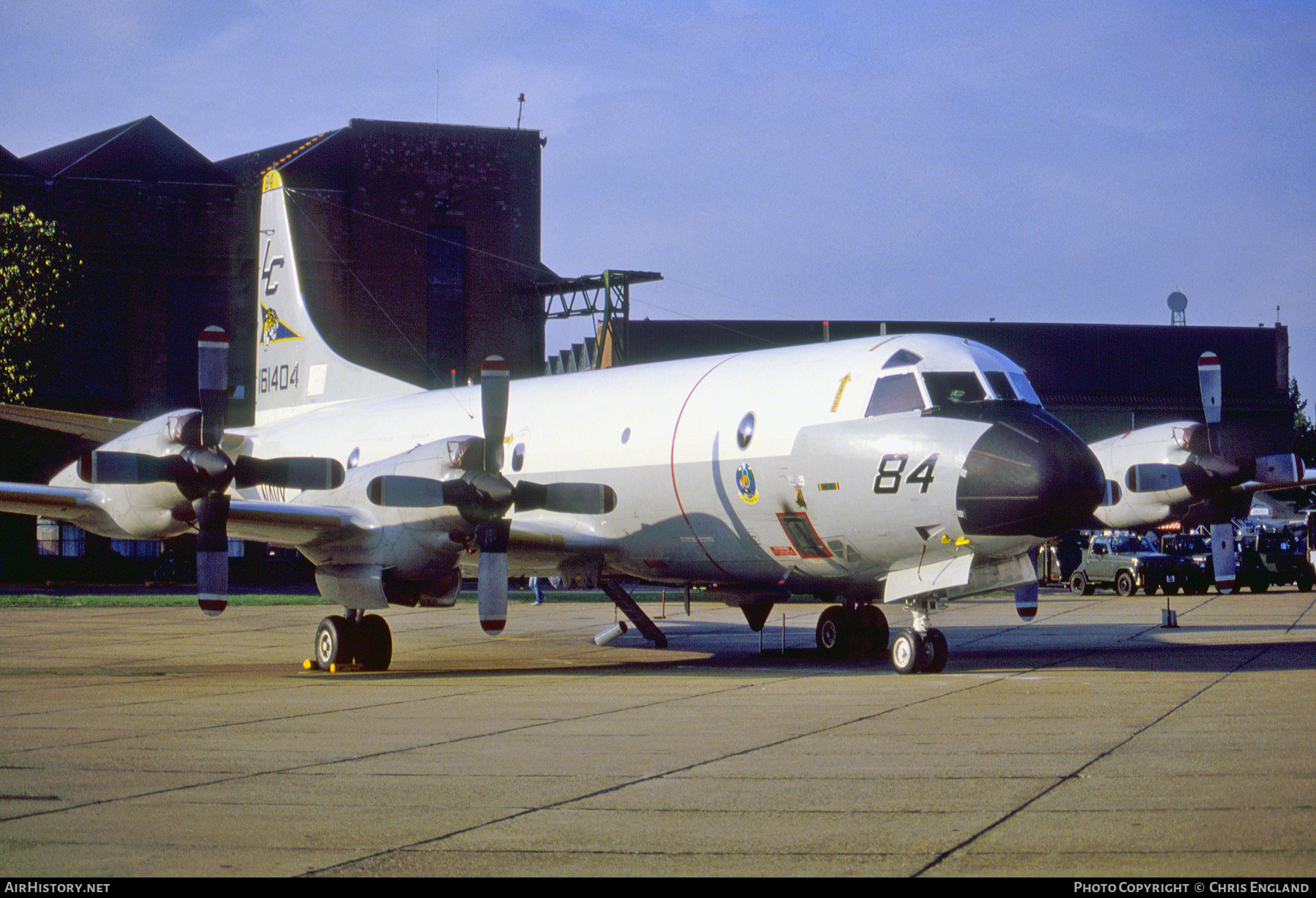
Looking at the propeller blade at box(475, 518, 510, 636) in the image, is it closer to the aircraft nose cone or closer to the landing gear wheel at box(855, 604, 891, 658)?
the aircraft nose cone

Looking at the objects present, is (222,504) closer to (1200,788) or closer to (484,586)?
(484,586)

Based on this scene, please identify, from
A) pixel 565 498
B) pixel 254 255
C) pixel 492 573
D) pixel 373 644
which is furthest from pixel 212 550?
pixel 254 255

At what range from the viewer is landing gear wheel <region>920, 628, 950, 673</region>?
1628 centimetres

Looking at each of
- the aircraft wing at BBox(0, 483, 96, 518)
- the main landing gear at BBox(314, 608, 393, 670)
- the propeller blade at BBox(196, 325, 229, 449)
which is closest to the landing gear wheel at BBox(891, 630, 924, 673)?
the main landing gear at BBox(314, 608, 393, 670)

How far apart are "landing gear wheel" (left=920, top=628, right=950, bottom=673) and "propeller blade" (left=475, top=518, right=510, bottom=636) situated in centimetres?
531

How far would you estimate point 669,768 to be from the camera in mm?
9578

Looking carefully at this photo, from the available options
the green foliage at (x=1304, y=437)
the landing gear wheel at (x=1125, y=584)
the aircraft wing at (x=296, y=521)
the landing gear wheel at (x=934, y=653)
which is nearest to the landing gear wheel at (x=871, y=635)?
the landing gear wheel at (x=934, y=653)

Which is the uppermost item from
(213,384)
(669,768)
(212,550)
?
(213,384)

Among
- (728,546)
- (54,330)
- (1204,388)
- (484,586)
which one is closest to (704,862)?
(484,586)

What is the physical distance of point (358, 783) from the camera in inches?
353

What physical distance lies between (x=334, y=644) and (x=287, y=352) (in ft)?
28.9

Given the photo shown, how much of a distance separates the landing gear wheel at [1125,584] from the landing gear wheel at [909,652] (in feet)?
97.0

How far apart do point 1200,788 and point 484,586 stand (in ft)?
33.1

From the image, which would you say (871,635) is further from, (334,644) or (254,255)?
(254,255)
